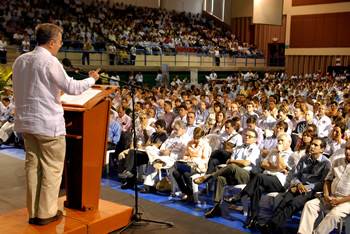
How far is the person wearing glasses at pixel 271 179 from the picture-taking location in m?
4.30

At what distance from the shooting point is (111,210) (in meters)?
3.39

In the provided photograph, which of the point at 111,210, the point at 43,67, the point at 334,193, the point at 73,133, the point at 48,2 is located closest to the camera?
the point at 43,67

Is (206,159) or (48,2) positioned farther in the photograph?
(48,2)

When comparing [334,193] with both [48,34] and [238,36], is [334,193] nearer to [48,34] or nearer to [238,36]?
[48,34]

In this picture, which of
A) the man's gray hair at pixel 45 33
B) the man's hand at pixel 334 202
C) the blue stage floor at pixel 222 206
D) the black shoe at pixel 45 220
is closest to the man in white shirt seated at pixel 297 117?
the blue stage floor at pixel 222 206

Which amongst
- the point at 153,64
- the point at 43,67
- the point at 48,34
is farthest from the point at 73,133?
the point at 153,64

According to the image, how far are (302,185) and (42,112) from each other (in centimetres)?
286

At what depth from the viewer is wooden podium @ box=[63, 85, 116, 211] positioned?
3.07 metres

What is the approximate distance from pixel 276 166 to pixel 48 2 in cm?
1515

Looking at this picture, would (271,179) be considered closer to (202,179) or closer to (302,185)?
(302,185)

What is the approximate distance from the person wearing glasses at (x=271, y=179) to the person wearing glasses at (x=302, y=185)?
15 cm

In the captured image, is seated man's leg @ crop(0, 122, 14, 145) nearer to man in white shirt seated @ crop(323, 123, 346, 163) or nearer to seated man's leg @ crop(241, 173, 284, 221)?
seated man's leg @ crop(241, 173, 284, 221)

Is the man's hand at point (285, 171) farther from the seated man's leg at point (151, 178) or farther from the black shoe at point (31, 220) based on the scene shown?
the black shoe at point (31, 220)

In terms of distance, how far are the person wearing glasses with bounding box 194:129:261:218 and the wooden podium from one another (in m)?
1.71
